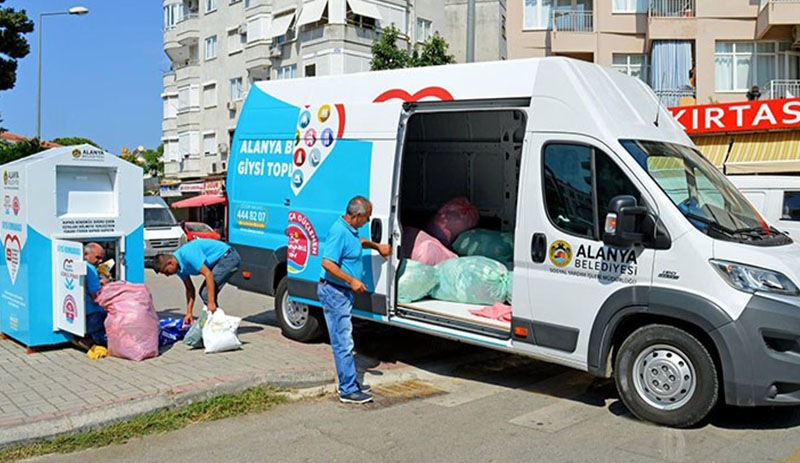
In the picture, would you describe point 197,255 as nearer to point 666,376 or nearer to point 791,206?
point 666,376

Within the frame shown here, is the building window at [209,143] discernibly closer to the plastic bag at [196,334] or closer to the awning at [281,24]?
the awning at [281,24]

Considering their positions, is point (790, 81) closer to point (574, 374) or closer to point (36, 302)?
point (574, 374)

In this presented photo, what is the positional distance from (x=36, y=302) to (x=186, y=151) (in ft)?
135

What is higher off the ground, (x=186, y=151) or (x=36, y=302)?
(x=186, y=151)

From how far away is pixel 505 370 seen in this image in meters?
8.13

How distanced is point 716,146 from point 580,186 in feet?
53.3

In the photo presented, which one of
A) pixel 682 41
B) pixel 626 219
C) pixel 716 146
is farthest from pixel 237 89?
pixel 626 219

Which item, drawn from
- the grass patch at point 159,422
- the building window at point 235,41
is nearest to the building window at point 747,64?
the grass patch at point 159,422

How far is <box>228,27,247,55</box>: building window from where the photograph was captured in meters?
44.1

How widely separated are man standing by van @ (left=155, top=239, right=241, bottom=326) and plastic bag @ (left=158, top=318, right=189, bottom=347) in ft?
0.32

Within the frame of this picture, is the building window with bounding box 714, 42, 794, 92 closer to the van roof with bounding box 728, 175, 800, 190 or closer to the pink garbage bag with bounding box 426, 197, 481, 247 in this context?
the van roof with bounding box 728, 175, 800, 190

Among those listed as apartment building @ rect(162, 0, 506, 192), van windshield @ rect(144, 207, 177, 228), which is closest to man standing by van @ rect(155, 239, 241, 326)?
van windshield @ rect(144, 207, 177, 228)

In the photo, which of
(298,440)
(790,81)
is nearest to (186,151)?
(790,81)

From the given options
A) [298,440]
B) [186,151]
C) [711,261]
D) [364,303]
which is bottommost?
[298,440]
